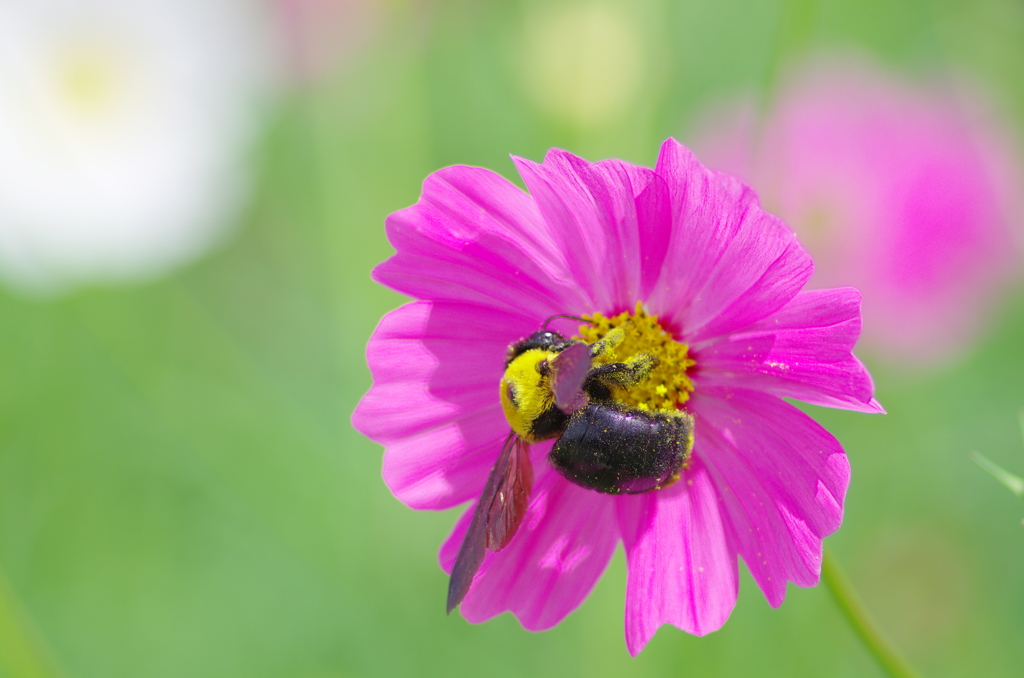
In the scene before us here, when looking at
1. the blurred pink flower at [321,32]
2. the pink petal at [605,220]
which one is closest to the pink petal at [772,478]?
the pink petal at [605,220]

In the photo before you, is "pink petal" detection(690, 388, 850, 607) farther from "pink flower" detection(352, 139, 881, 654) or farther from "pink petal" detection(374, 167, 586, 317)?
"pink petal" detection(374, 167, 586, 317)

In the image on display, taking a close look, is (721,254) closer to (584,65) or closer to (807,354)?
(807,354)

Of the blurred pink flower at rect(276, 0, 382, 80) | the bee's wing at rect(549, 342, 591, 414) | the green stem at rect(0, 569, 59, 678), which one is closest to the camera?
the bee's wing at rect(549, 342, 591, 414)

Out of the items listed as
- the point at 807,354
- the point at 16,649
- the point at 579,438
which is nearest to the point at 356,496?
the point at 16,649

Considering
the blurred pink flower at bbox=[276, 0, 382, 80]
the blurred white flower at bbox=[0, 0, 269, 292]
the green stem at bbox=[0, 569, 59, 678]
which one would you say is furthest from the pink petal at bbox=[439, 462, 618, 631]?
the blurred white flower at bbox=[0, 0, 269, 292]

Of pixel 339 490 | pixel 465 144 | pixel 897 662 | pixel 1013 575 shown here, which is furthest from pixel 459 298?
pixel 465 144

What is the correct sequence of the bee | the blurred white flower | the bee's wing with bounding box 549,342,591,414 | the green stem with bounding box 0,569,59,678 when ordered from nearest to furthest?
the bee's wing with bounding box 549,342,591,414 < the bee < the green stem with bounding box 0,569,59,678 < the blurred white flower

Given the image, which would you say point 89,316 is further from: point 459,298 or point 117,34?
point 459,298

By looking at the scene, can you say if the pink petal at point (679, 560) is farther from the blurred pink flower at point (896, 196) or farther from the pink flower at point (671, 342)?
the blurred pink flower at point (896, 196)
